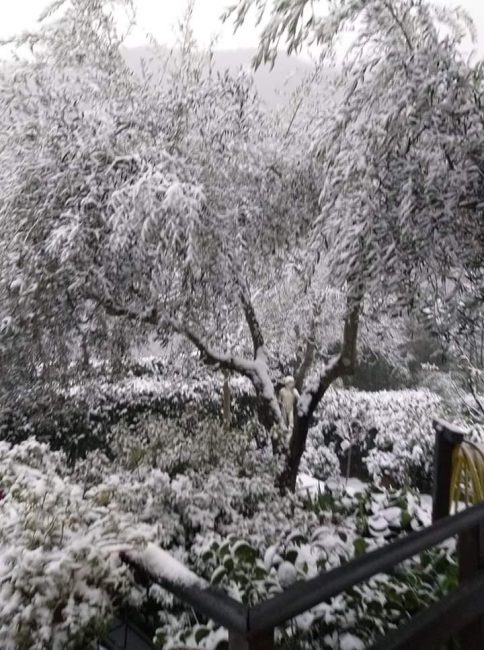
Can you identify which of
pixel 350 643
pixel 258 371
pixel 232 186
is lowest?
pixel 350 643

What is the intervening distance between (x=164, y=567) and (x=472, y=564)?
801 millimetres

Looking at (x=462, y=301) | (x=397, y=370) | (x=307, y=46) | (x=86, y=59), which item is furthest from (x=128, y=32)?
(x=397, y=370)

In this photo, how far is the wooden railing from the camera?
0.92 m

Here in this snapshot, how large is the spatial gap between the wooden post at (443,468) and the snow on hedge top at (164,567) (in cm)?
151

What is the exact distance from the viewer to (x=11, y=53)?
11.5 feet

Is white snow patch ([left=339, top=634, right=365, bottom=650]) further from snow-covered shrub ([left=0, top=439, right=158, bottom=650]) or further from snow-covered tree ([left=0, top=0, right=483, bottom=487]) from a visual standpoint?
snow-covered tree ([left=0, top=0, right=483, bottom=487])

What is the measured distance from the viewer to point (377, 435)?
4.91m

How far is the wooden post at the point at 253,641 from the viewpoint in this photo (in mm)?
901

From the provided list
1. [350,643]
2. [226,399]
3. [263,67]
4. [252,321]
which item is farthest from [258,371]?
[350,643]

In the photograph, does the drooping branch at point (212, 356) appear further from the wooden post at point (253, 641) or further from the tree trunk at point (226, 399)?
the wooden post at point (253, 641)

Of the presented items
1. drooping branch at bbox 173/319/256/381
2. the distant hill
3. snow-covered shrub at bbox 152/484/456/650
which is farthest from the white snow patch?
the distant hill

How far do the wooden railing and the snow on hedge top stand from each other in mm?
13

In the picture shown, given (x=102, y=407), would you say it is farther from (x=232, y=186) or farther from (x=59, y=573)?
(x=59, y=573)

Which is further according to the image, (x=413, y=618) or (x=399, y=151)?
(x=399, y=151)
